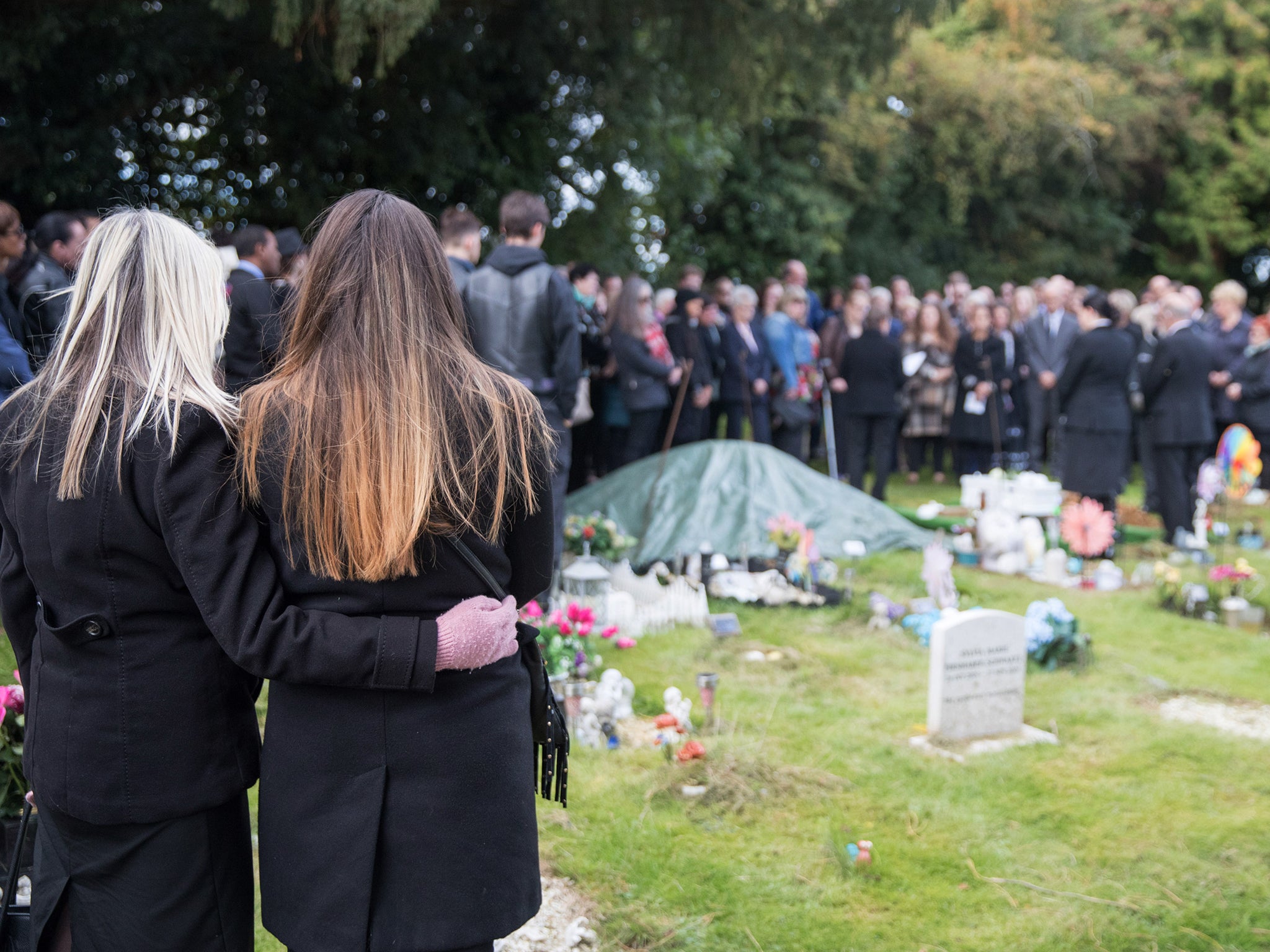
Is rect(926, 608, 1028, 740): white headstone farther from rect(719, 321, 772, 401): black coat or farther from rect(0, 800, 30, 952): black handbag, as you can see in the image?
rect(719, 321, 772, 401): black coat

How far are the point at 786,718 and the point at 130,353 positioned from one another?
3.71 m

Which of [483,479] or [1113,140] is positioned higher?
[1113,140]

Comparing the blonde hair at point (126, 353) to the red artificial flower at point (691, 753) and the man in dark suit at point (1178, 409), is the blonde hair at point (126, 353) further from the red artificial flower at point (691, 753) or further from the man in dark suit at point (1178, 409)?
the man in dark suit at point (1178, 409)

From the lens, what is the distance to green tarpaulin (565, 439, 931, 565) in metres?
7.85

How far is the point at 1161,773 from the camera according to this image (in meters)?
4.61

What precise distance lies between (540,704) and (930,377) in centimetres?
1105

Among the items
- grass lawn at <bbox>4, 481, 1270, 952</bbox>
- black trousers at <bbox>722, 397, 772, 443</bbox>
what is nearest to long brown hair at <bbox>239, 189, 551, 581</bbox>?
grass lawn at <bbox>4, 481, 1270, 952</bbox>

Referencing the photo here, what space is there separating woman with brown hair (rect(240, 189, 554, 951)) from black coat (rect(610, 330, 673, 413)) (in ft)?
22.9

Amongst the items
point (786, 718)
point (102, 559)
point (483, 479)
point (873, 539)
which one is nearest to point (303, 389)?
point (483, 479)

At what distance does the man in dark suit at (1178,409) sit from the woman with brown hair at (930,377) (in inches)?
115

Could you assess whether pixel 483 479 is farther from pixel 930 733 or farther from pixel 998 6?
pixel 998 6

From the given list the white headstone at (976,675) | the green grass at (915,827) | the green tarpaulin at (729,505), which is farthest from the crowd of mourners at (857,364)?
the white headstone at (976,675)

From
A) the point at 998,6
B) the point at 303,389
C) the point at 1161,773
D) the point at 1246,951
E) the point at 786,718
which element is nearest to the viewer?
the point at 303,389

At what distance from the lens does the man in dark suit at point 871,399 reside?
1041 cm
